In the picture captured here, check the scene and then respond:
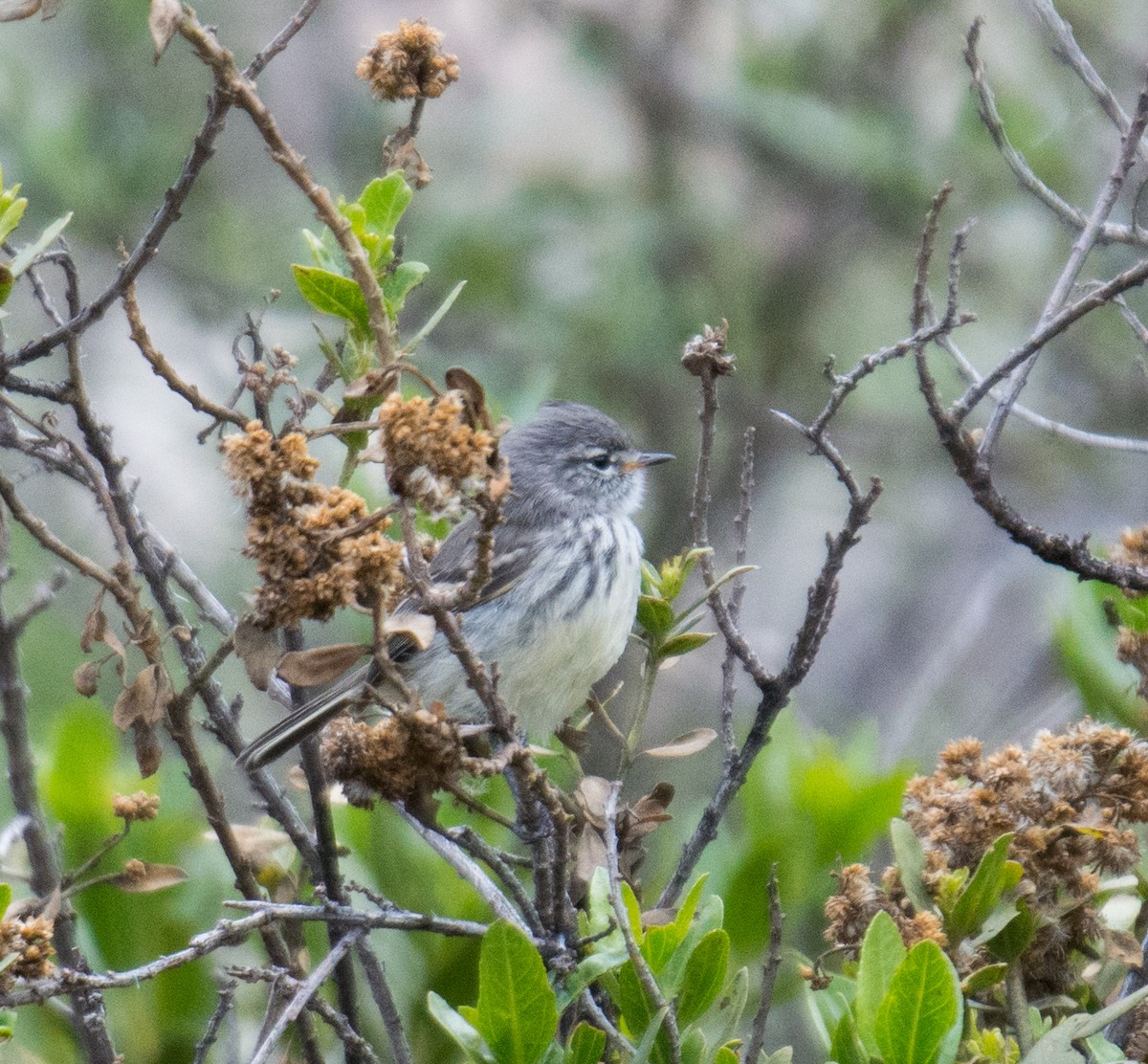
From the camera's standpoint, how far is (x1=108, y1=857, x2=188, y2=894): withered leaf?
87.4 inches

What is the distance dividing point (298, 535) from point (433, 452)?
162 mm

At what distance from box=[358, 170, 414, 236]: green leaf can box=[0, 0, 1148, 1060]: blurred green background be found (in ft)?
9.75

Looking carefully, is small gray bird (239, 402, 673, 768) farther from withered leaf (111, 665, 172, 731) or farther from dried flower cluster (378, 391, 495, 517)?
dried flower cluster (378, 391, 495, 517)

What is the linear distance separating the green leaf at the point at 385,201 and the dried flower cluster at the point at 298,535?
66 cm

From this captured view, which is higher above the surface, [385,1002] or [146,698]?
[146,698]

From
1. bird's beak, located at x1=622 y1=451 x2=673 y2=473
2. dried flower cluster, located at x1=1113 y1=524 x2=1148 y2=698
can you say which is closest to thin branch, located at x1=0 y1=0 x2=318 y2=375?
dried flower cluster, located at x1=1113 y1=524 x2=1148 y2=698

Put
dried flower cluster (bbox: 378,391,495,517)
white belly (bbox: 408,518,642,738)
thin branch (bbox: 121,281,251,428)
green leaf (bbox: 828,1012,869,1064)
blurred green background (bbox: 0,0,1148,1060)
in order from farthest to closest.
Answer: blurred green background (bbox: 0,0,1148,1060) < white belly (bbox: 408,518,642,738) < thin branch (bbox: 121,281,251,428) < green leaf (bbox: 828,1012,869,1064) < dried flower cluster (bbox: 378,391,495,517)

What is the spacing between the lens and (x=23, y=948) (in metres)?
1.65

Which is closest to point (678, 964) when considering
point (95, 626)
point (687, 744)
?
point (687, 744)

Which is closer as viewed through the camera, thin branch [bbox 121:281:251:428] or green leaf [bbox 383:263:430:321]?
thin branch [bbox 121:281:251:428]

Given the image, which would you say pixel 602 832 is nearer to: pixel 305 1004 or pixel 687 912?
pixel 687 912

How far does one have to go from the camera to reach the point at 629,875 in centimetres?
210

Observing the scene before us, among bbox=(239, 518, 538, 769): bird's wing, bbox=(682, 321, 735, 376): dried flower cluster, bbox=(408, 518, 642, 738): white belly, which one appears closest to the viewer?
bbox=(682, 321, 735, 376): dried flower cluster

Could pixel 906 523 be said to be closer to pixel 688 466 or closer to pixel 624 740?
pixel 688 466
